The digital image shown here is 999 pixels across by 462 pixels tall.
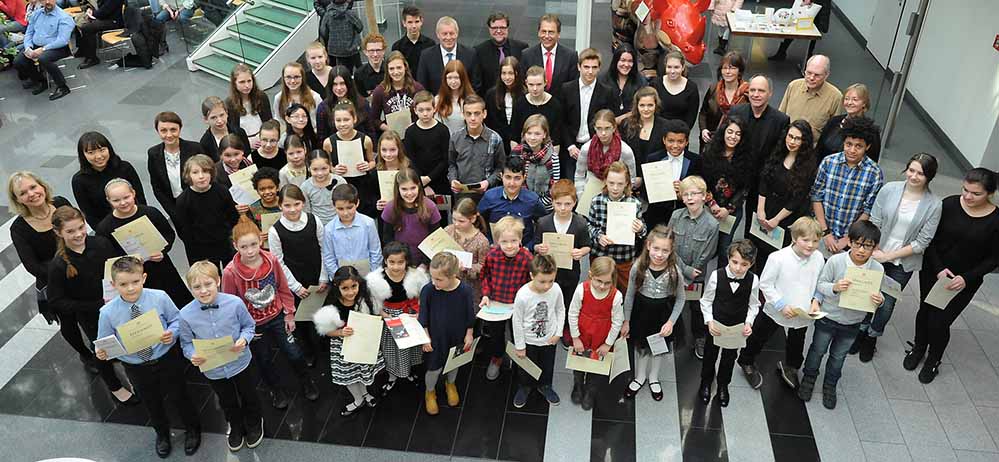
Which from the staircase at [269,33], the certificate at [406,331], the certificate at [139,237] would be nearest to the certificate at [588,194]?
the certificate at [406,331]

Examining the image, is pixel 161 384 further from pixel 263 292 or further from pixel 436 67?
pixel 436 67

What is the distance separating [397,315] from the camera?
4.21 meters

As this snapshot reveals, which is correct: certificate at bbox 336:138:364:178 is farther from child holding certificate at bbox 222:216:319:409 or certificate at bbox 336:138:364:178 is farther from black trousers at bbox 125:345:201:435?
black trousers at bbox 125:345:201:435

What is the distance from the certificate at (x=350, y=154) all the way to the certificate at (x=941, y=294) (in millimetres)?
3857

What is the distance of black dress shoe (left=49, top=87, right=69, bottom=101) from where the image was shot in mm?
9508

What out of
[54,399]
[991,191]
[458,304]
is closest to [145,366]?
[54,399]

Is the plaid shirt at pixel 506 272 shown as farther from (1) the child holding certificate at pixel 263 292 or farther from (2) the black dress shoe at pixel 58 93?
(2) the black dress shoe at pixel 58 93

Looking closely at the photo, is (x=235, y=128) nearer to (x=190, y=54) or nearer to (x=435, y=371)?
(x=435, y=371)

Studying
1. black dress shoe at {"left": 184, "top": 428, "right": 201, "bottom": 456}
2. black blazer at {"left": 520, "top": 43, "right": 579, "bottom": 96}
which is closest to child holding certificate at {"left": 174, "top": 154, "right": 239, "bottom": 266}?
black dress shoe at {"left": 184, "top": 428, "right": 201, "bottom": 456}

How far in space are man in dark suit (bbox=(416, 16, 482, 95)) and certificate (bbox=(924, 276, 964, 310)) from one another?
385cm

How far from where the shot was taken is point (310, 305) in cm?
450

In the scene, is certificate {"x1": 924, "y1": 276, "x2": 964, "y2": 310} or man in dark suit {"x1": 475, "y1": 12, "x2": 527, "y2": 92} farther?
man in dark suit {"x1": 475, "y1": 12, "x2": 527, "y2": 92}

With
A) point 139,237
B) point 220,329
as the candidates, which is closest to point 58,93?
point 139,237

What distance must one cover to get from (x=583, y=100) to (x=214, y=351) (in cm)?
330
